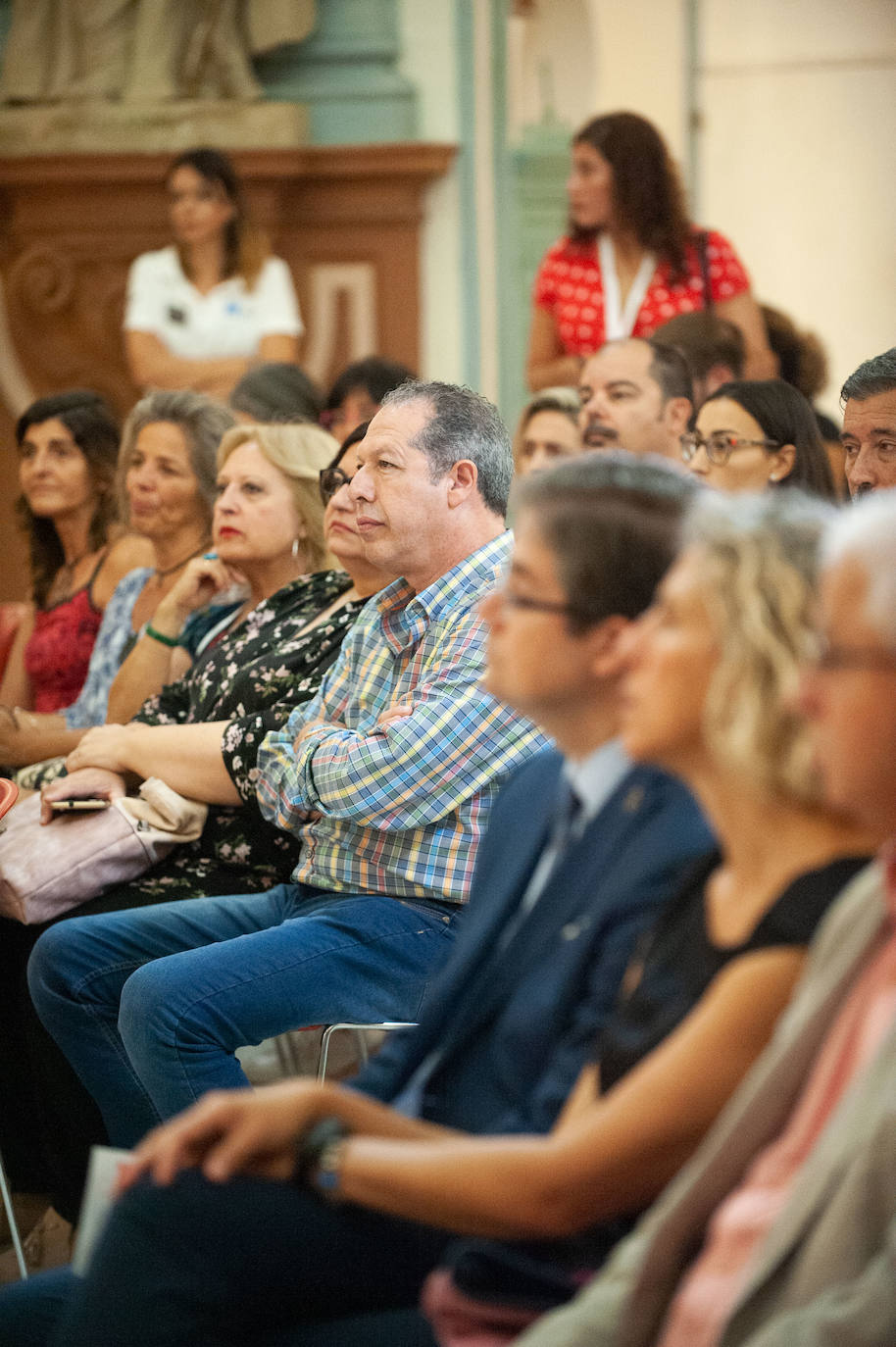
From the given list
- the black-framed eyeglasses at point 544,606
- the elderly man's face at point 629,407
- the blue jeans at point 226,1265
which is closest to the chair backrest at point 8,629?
the elderly man's face at point 629,407

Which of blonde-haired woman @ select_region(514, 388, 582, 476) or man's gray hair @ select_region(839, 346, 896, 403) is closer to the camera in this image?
man's gray hair @ select_region(839, 346, 896, 403)

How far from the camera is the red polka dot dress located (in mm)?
4527

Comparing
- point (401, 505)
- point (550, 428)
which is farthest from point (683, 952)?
point (550, 428)

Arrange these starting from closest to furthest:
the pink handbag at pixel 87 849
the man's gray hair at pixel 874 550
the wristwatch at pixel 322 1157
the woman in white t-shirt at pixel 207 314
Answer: the man's gray hair at pixel 874 550 → the wristwatch at pixel 322 1157 → the pink handbag at pixel 87 849 → the woman in white t-shirt at pixel 207 314

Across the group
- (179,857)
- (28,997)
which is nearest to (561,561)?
(179,857)

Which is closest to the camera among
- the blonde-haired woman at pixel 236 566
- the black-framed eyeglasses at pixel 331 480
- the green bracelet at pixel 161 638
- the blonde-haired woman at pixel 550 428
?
the black-framed eyeglasses at pixel 331 480

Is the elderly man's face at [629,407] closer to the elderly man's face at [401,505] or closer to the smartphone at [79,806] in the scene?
the elderly man's face at [401,505]

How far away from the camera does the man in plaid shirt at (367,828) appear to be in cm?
258

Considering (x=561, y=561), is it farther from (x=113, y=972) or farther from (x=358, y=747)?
(x=113, y=972)

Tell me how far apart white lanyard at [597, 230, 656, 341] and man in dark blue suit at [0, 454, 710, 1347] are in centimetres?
313

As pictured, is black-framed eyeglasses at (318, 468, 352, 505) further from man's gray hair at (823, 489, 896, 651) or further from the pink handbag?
man's gray hair at (823, 489, 896, 651)

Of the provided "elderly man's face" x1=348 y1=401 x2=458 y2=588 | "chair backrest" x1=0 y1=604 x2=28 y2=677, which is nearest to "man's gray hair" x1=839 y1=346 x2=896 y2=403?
"elderly man's face" x1=348 y1=401 x2=458 y2=588

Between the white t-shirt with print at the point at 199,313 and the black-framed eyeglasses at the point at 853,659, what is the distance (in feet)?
15.6

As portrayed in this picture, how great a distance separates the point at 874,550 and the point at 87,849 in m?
2.07
